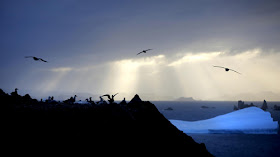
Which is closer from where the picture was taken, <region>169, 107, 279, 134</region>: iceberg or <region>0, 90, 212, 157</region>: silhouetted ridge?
<region>0, 90, 212, 157</region>: silhouetted ridge

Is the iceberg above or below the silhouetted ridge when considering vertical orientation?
below

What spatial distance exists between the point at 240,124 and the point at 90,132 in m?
52.8

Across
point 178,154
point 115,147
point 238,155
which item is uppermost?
point 115,147

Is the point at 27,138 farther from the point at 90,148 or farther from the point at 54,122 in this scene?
the point at 90,148

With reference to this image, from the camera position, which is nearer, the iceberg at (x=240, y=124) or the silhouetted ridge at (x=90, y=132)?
the silhouetted ridge at (x=90, y=132)

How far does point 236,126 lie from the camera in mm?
49969

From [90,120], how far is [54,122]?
1215mm

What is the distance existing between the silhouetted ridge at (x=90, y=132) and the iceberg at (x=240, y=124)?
141 feet

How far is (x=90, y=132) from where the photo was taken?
6207 mm

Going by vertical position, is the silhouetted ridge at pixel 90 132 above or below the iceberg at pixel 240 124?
above

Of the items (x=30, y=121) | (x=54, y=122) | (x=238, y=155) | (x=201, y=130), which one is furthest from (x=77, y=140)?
(x=201, y=130)

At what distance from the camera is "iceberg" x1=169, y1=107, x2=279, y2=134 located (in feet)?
159

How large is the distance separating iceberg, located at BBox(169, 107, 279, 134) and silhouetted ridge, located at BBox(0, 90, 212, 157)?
141ft

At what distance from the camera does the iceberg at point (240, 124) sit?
159 ft
